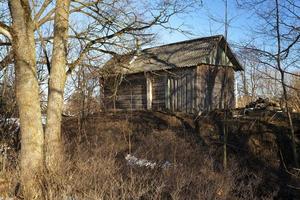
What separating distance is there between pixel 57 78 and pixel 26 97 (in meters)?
1.57

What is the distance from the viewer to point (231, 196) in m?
8.38

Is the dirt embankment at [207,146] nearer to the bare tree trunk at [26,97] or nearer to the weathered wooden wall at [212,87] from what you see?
the weathered wooden wall at [212,87]

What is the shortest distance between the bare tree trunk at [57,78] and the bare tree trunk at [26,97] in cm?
87

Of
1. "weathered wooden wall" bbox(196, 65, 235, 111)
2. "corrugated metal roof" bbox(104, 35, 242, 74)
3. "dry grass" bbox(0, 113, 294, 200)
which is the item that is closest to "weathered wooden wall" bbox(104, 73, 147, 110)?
"corrugated metal roof" bbox(104, 35, 242, 74)

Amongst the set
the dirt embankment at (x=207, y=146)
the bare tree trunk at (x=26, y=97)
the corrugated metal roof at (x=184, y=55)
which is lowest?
the dirt embankment at (x=207, y=146)

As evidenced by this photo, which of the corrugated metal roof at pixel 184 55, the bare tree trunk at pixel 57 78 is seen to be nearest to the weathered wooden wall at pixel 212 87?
the corrugated metal roof at pixel 184 55

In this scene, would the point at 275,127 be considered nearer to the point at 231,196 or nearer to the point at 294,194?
the point at 294,194

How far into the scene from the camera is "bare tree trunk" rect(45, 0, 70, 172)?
7891 millimetres

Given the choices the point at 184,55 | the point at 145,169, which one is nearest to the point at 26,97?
the point at 145,169

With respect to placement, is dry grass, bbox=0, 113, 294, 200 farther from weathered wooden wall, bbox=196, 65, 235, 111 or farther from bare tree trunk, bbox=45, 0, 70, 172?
weathered wooden wall, bbox=196, 65, 235, 111

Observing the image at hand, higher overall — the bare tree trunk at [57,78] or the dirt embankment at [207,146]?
the bare tree trunk at [57,78]

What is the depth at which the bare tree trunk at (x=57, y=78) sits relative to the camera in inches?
311

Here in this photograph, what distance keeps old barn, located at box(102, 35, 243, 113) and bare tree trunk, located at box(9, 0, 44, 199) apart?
34.5 ft

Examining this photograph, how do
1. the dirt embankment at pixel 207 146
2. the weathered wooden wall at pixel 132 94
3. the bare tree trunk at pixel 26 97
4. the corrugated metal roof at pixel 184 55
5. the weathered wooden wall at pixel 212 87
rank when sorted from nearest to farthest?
the bare tree trunk at pixel 26 97 < the dirt embankment at pixel 207 146 < the corrugated metal roof at pixel 184 55 < the weathered wooden wall at pixel 212 87 < the weathered wooden wall at pixel 132 94
